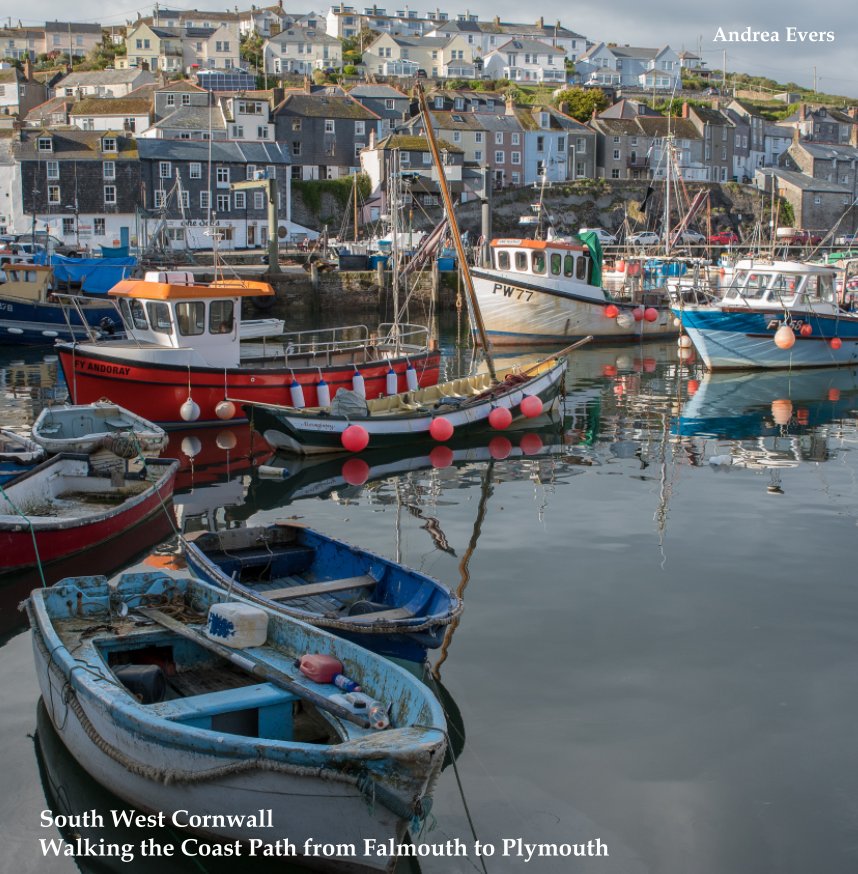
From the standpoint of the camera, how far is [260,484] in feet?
54.7

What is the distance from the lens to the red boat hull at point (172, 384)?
18.5m

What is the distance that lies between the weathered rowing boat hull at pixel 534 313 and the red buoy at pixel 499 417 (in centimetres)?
1533

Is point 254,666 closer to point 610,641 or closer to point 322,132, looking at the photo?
point 610,641

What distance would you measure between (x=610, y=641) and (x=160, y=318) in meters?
12.2

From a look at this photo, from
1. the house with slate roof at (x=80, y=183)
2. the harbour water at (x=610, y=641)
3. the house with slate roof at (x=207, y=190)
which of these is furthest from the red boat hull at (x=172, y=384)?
the house with slate roof at (x=80, y=183)

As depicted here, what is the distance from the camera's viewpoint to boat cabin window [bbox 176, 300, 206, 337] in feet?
63.5

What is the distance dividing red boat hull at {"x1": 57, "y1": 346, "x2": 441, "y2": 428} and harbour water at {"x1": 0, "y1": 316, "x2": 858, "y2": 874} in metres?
0.74

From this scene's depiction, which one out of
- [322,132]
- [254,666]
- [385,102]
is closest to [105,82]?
[385,102]

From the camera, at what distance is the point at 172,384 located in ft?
61.6

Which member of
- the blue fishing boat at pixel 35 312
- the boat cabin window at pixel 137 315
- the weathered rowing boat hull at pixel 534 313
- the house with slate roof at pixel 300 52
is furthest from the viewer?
the house with slate roof at pixel 300 52

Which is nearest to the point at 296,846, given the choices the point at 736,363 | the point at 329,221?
the point at 736,363

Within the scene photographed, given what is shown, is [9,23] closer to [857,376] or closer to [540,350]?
[540,350]

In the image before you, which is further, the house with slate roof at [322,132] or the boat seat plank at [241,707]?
the house with slate roof at [322,132]

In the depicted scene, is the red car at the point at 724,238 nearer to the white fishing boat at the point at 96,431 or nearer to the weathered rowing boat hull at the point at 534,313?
the weathered rowing boat hull at the point at 534,313
